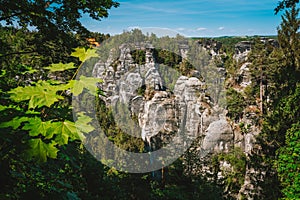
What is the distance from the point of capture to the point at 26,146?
36.1 inches

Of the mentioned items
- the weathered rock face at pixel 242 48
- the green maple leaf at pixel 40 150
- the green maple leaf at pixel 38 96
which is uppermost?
the weathered rock face at pixel 242 48

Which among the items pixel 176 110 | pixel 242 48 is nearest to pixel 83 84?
pixel 176 110

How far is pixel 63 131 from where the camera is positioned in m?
0.93

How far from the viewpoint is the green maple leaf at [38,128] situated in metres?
0.89

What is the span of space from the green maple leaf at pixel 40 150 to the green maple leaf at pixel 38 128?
4 centimetres

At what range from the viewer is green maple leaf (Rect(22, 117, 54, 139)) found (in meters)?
0.89

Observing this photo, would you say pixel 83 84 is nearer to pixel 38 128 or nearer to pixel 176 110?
pixel 38 128

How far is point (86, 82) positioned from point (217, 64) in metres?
39.8

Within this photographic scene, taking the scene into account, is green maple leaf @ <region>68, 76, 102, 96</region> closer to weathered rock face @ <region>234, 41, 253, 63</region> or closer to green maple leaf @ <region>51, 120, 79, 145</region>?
green maple leaf @ <region>51, 120, 79, 145</region>

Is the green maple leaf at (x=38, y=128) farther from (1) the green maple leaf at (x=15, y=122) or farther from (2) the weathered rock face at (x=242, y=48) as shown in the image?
(2) the weathered rock face at (x=242, y=48)

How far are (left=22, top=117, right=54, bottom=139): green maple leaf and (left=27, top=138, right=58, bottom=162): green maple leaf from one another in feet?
0.12

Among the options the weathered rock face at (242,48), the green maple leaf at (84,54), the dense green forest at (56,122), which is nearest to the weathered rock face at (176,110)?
the dense green forest at (56,122)

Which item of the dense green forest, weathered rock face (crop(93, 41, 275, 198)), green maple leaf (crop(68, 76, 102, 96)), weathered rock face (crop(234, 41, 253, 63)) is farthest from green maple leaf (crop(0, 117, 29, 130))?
weathered rock face (crop(234, 41, 253, 63))

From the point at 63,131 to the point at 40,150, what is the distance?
0.11 m
